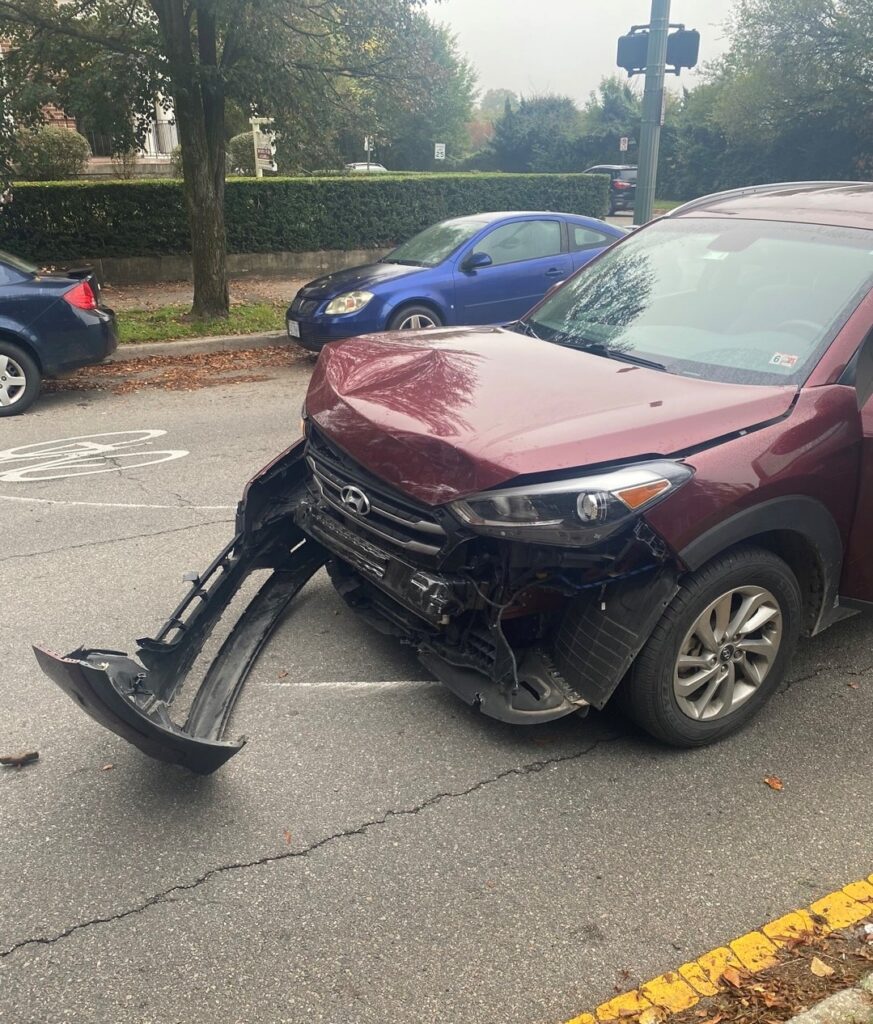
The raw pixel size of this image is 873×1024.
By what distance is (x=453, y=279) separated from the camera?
9.69m

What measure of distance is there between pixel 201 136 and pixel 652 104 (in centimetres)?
554

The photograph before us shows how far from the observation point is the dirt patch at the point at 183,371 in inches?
361

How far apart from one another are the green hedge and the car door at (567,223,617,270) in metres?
6.93

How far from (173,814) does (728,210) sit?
3.55 m

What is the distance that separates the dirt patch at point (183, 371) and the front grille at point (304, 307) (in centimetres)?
69

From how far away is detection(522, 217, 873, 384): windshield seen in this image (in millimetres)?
3348

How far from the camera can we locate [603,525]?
2688 millimetres

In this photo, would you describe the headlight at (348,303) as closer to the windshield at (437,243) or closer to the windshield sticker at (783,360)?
the windshield at (437,243)

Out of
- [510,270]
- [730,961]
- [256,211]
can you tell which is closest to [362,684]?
[730,961]

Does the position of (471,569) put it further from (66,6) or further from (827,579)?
(66,6)

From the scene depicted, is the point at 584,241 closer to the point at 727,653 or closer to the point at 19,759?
the point at 727,653

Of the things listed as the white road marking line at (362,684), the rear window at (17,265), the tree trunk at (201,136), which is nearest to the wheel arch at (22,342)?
the rear window at (17,265)

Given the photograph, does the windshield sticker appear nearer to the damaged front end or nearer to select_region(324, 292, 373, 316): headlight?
the damaged front end

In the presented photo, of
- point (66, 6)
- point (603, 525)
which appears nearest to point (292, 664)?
point (603, 525)
